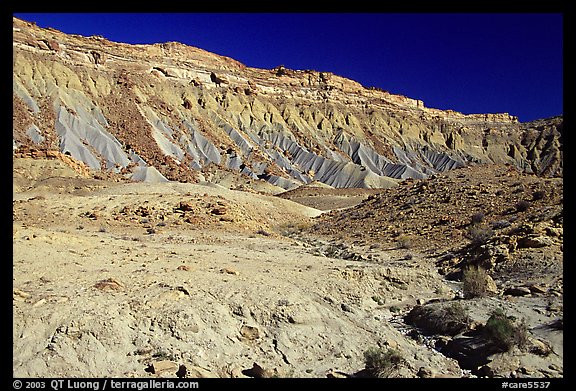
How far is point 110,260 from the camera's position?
8961 millimetres

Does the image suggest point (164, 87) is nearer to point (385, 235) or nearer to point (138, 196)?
point (138, 196)

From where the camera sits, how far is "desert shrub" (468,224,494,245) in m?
12.5

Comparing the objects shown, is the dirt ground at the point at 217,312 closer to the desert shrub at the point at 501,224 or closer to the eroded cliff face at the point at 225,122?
the desert shrub at the point at 501,224

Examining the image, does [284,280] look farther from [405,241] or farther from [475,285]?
[405,241]

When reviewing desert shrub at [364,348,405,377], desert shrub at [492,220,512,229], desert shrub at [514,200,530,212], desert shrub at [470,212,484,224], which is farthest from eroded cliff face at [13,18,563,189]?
desert shrub at [364,348,405,377]

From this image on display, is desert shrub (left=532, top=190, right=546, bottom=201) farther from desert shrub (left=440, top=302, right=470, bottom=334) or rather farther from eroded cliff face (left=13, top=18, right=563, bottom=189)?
eroded cliff face (left=13, top=18, right=563, bottom=189)

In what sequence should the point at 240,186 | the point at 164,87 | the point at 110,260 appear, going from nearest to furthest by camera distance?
the point at 110,260
the point at 240,186
the point at 164,87

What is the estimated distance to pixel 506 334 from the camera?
5.98m

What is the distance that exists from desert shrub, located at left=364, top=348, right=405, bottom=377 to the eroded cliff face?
40.6 metres

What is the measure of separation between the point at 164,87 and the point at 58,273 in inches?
2578

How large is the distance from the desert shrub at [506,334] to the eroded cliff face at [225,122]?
40.8 meters

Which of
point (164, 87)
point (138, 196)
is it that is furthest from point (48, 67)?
point (138, 196)

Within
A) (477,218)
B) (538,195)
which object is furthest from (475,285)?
(538,195)
